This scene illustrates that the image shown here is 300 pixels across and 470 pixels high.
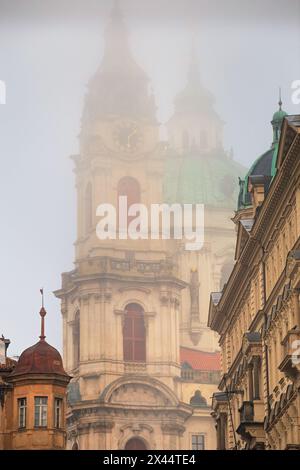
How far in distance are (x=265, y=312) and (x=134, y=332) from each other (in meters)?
58.4

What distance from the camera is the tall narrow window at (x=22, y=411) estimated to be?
243ft

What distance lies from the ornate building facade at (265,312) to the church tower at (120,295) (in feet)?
116

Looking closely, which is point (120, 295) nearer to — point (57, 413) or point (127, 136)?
point (127, 136)

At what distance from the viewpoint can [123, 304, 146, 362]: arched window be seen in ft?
400

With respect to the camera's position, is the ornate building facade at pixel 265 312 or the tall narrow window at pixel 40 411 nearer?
the ornate building facade at pixel 265 312

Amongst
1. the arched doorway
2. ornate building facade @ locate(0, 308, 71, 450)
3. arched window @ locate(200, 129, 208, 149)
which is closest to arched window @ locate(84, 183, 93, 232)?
the arched doorway

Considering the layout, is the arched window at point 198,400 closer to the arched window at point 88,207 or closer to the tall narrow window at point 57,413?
the arched window at point 88,207

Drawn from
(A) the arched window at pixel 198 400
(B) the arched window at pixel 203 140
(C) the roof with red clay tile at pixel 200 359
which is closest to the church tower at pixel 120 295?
(A) the arched window at pixel 198 400

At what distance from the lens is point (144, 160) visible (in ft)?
416

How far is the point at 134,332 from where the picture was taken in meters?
122

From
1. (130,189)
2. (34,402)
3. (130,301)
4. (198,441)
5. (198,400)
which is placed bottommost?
(34,402)

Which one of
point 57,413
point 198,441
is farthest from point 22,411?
point 198,441

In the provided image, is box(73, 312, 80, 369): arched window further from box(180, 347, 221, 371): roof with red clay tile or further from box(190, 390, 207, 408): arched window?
box(180, 347, 221, 371): roof with red clay tile
